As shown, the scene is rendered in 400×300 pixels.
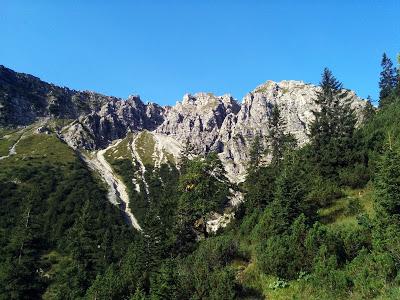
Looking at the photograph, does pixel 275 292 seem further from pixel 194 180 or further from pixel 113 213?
pixel 113 213

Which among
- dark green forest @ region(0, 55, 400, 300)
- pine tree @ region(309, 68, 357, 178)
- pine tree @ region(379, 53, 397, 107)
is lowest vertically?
dark green forest @ region(0, 55, 400, 300)

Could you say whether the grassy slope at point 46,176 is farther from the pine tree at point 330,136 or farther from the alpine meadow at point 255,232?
the pine tree at point 330,136

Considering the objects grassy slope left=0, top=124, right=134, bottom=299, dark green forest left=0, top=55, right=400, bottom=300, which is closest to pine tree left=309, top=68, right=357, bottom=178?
dark green forest left=0, top=55, right=400, bottom=300

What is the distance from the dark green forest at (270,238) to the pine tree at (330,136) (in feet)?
0.48

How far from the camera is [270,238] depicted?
24.4m

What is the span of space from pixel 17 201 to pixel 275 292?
3774 inches

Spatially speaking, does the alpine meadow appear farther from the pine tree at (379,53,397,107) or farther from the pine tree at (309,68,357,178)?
the pine tree at (379,53,397,107)

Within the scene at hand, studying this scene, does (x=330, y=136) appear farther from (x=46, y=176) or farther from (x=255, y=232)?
(x=46, y=176)

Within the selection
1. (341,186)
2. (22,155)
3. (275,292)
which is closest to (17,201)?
(22,155)

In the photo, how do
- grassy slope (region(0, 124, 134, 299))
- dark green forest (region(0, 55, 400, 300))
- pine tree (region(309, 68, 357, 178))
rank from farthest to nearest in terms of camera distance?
grassy slope (region(0, 124, 134, 299))
pine tree (region(309, 68, 357, 178))
dark green forest (region(0, 55, 400, 300))

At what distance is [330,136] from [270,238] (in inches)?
1160

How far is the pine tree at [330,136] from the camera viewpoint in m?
38.9

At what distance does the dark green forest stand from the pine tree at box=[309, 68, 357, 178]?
145 mm

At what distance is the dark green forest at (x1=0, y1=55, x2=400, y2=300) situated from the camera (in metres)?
19.4
